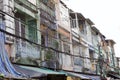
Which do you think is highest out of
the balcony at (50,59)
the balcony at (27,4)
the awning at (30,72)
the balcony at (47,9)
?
the balcony at (47,9)

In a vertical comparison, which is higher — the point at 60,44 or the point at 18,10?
the point at 18,10

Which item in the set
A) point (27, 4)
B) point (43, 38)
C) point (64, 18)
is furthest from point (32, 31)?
point (64, 18)

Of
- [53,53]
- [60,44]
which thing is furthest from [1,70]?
[60,44]

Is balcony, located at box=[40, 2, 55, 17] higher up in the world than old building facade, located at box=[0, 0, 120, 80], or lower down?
higher up

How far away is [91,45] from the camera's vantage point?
3089 centimetres

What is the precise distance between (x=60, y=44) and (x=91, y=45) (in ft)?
33.0

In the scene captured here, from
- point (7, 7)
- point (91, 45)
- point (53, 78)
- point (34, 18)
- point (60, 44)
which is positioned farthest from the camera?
point (91, 45)

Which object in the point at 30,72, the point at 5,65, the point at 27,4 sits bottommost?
the point at 30,72

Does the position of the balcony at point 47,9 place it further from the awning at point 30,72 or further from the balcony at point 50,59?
the awning at point 30,72

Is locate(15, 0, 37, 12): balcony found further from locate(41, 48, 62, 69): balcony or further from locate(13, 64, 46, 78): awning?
locate(13, 64, 46, 78): awning

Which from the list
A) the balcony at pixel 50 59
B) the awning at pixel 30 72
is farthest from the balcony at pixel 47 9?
the awning at pixel 30 72

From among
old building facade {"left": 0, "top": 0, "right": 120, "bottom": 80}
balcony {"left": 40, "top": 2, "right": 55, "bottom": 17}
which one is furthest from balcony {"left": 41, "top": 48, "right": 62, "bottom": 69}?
balcony {"left": 40, "top": 2, "right": 55, "bottom": 17}

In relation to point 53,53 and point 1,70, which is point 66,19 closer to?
point 53,53

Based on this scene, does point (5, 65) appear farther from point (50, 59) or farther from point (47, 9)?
point (47, 9)
